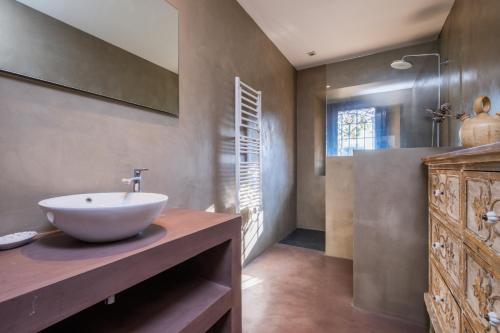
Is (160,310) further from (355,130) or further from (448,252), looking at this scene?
(355,130)

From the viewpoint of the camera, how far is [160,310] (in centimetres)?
91

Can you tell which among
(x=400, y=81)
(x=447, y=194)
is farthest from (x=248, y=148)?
(x=400, y=81)

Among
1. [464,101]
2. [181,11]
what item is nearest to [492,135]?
[464,101]

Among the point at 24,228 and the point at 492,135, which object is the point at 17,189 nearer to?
the point at 24,228

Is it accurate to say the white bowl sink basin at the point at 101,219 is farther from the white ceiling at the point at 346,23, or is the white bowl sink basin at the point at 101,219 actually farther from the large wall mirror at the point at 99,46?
the white ceiling at the point at 346,23

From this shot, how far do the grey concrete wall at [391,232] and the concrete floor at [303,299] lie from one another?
0.14 metres

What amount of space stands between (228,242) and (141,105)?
2.92 ft

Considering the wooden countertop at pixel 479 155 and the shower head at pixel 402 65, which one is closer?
the wooden countertop at pixel 479 155

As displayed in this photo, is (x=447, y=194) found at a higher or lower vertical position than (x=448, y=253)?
higher

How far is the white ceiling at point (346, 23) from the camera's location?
2.26m

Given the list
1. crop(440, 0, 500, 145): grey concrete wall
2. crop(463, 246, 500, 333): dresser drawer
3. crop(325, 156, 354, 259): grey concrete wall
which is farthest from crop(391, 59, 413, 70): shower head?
crop(463, 246, 500, 333): dresser drawer

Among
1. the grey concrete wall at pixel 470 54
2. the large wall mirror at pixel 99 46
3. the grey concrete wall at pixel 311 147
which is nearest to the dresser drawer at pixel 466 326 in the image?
the grey concrete wall at pixel 470 54

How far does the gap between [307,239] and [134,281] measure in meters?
2.94

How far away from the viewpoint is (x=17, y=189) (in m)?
0.84
